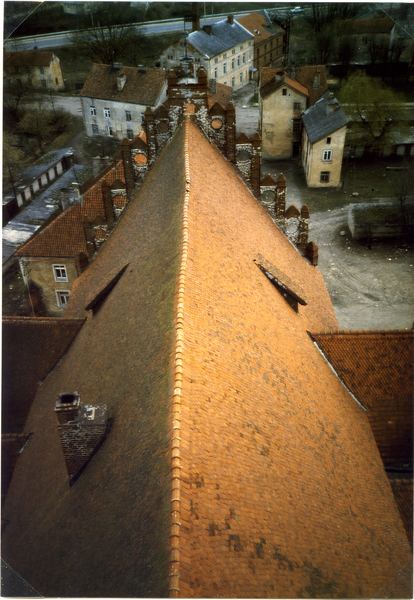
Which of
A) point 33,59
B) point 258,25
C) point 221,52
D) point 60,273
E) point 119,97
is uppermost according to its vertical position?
point 258,25

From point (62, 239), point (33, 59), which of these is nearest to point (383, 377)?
point (62, 239)

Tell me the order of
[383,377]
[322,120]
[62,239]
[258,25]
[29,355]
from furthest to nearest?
[258,25], [322,120], [62,239], [29,355], [383,377]

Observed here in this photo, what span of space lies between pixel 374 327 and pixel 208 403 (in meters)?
32.8

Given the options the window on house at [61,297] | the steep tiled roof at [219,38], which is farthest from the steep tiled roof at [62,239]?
the steep tiled roof at [219,38]

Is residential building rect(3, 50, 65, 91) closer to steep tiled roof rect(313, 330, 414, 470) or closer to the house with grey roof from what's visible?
the house with grey roof

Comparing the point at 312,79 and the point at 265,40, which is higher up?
the point at 265,40

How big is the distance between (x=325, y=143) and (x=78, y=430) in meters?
55.7

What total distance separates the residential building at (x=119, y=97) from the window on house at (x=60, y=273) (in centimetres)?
3375

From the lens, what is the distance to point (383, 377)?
829 inches

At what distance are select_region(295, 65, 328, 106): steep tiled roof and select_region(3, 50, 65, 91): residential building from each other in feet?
113

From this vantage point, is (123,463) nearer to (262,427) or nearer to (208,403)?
(208,403)

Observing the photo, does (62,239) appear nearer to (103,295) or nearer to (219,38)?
(103,295)

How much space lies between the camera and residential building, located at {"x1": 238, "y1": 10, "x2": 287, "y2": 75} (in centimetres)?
9494

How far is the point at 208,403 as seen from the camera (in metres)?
12.1
